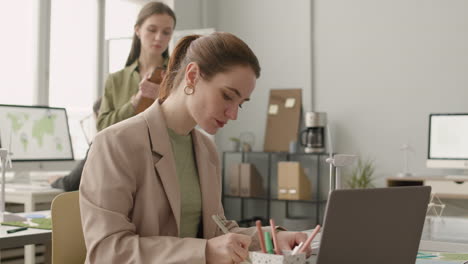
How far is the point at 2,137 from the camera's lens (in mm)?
3867

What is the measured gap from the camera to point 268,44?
6199 millimetres

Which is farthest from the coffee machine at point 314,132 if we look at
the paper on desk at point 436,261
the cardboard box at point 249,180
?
the paper on desk at point 436,261

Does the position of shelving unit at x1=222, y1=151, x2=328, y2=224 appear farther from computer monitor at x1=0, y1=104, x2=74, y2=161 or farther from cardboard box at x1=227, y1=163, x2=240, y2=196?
computer monitor at x1=0, y1=104, x2=74, y2=161

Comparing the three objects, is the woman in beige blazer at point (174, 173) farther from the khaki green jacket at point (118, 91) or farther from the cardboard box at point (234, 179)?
the cardboard box at point (234, 179)

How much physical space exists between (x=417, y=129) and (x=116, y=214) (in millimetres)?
4494

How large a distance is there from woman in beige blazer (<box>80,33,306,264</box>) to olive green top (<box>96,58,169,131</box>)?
4.05ft

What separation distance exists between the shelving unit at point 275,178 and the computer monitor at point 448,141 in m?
1.08

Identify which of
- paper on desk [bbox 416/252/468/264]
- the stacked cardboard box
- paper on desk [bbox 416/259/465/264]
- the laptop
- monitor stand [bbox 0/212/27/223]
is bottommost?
the stacked cardboard box

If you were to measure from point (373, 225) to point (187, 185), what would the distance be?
584 millimetres

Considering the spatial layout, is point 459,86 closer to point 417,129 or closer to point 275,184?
point 417,129

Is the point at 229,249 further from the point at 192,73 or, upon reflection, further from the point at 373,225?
the point at 192,73

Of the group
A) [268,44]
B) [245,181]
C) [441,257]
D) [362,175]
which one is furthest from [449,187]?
[441,257]

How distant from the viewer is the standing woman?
2.72 meters

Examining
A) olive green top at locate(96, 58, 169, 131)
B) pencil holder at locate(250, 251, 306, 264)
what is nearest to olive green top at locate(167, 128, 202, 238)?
pencil holder at locate(250, 251, 306, 264)
